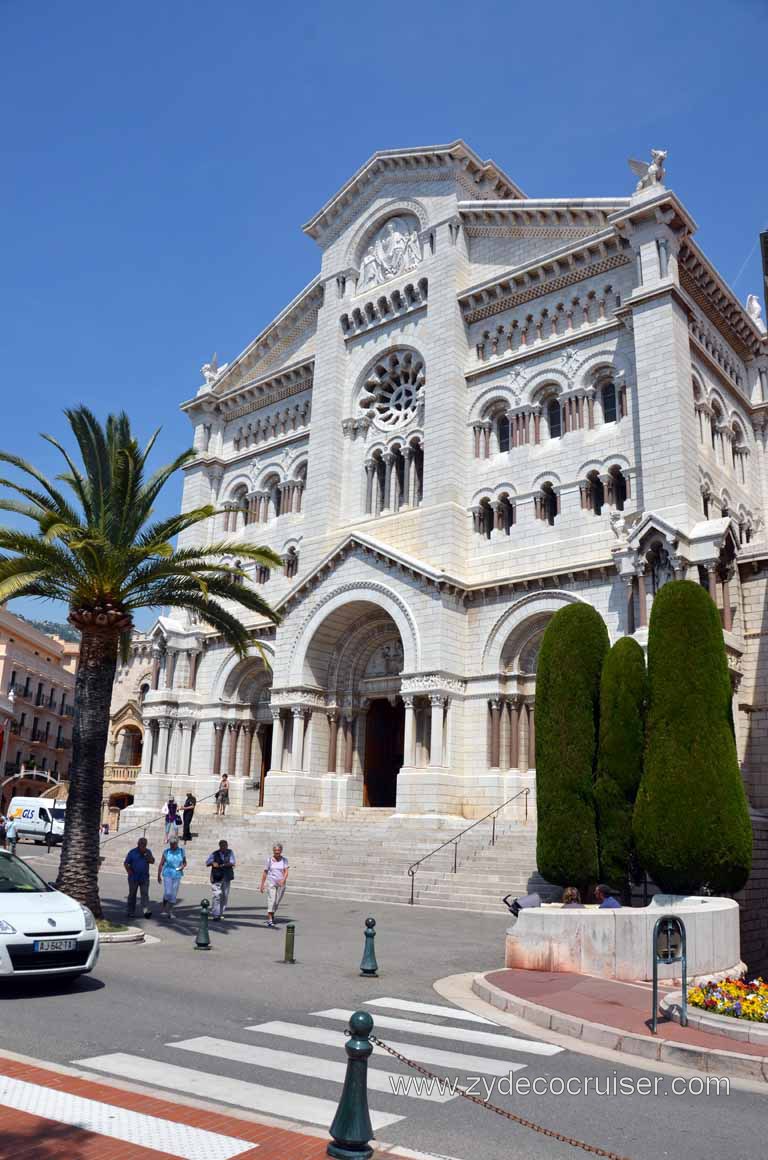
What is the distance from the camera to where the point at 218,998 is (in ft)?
34.9

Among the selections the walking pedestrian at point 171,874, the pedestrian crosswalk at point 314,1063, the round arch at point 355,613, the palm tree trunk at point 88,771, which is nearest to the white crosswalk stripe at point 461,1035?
the pedestrian crosswalk at point 314,1063

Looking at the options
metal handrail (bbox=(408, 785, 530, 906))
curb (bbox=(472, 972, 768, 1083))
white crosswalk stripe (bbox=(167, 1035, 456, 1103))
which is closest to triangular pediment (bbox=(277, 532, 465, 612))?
metal handrail (bbox=(408, 785, 530, 906))

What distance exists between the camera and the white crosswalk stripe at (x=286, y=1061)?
23.8 ft

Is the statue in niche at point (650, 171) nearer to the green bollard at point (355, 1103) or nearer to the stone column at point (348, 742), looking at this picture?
the stone column at point (348, 742)

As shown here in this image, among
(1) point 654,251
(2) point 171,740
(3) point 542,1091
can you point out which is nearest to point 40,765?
(2) point 171,740

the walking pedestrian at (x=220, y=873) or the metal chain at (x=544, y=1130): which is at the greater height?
the walking pedestrian at (x=220, y=873)

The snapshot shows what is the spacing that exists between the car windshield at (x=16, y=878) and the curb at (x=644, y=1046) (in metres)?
6.09

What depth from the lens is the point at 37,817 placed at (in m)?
41.3

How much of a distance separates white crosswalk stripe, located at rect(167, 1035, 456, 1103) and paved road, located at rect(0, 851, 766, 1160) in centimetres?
2

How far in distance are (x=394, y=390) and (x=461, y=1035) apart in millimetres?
28758

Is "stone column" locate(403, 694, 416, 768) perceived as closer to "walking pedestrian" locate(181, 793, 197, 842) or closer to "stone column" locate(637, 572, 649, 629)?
"walking pedestrian" locate(181, 793, 197, 842)

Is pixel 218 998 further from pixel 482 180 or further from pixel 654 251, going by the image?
pixel 482 180

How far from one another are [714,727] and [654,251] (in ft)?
54.1

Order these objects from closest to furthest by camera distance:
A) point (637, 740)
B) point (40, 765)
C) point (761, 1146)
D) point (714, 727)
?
point (761, 1146), point (714, 727), point (637, 740), point (40, 765)
